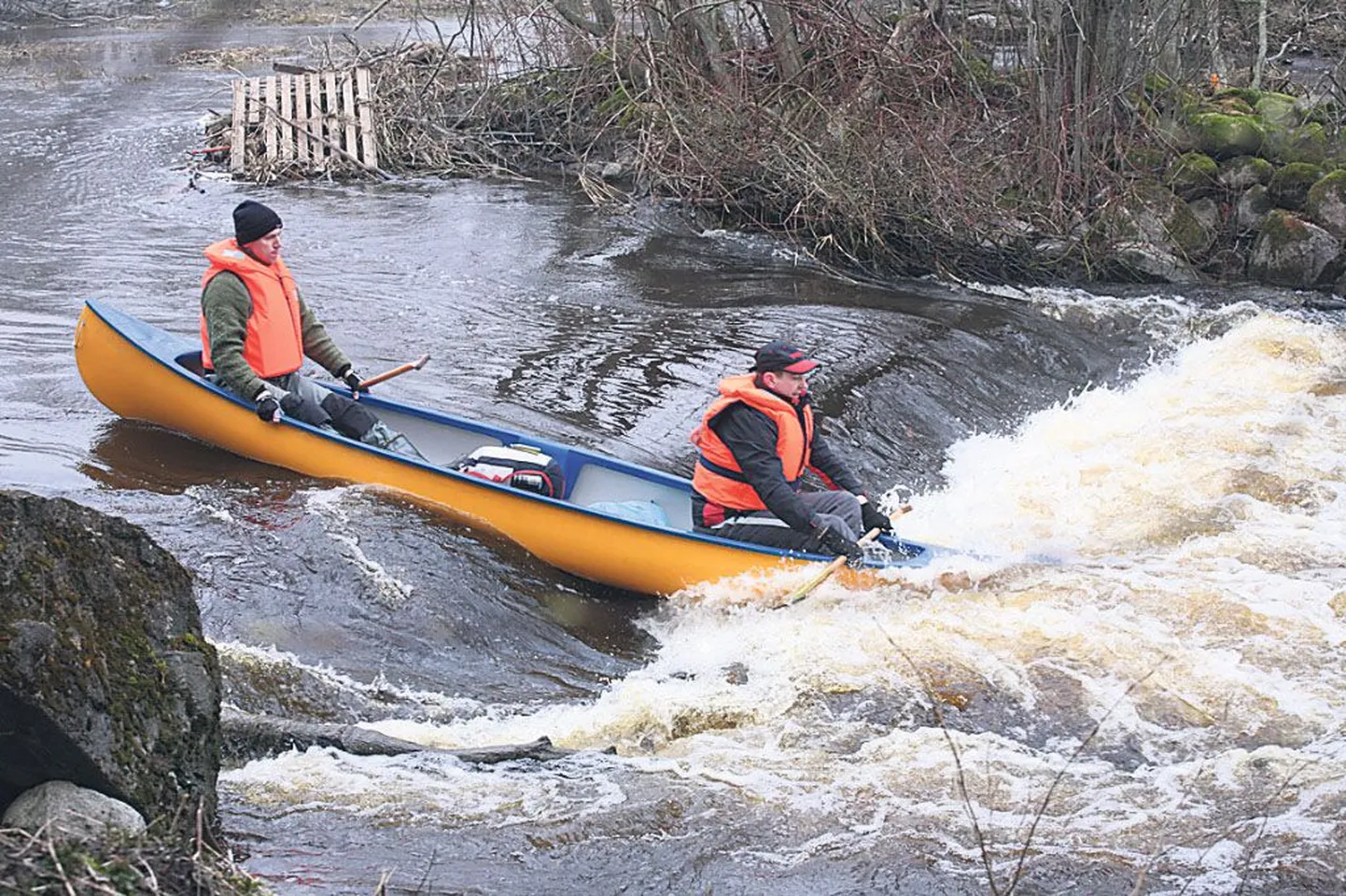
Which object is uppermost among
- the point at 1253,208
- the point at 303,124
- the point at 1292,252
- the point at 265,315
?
the point at 265,315

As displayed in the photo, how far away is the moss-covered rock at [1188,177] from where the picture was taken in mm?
15180

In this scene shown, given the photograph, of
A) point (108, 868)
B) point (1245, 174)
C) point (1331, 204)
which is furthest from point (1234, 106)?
point (108, 868)

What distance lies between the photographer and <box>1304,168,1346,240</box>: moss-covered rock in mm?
14680

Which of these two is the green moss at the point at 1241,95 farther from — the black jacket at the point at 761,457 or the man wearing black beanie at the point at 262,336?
the man wearing black beanie at the point at 262,336

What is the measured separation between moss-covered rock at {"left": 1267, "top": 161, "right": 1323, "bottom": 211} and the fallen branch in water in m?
12.1

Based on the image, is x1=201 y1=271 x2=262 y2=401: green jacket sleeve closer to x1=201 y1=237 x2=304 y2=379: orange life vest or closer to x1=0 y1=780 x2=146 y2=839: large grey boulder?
x1=201 y1=237 x2=304 y2=379: orange life vest

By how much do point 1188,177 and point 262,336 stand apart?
1027cm

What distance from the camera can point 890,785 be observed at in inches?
214

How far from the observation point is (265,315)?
8383 mm

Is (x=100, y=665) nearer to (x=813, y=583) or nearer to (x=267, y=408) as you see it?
(x=813, y=583)

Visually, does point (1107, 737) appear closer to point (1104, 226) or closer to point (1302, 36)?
point (1104, 226)

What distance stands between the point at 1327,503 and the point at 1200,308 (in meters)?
4.82

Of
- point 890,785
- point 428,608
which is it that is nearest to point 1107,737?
point 890,785

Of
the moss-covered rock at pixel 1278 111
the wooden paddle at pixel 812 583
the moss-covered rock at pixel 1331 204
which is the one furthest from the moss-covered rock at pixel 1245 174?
the wooden paddle at pixel 812 583
